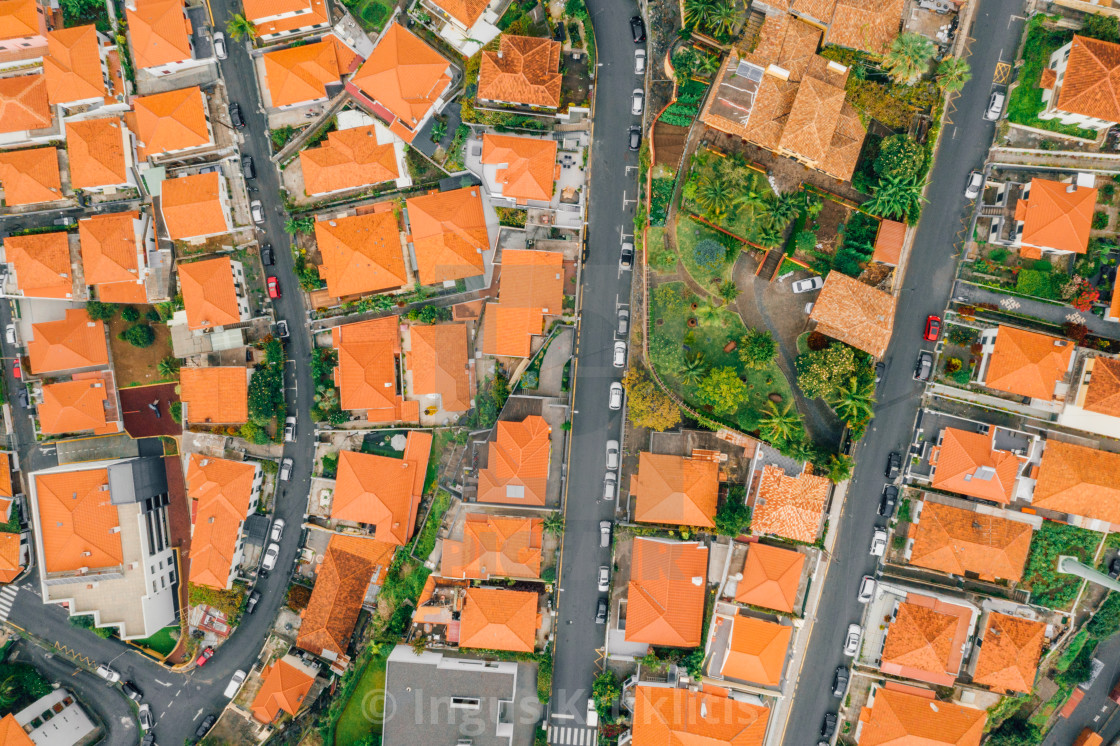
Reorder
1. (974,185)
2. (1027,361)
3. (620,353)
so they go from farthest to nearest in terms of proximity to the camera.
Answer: (620,353) → (974,185) → (1027,361)

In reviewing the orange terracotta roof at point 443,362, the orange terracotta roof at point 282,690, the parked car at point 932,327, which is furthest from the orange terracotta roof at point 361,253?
the parked car at point 932,327

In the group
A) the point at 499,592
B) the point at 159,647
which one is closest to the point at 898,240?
→ the point at 499,592

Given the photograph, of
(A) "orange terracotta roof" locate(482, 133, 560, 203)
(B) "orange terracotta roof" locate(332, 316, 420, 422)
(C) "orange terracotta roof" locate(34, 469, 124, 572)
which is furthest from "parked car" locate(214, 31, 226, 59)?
(C) "orange terracotta roof" locate(34, 469, 124, 572)

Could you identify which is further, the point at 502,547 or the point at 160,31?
the point at 160,31

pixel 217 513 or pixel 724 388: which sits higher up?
pixel 724 388

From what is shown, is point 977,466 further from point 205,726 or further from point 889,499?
point 205,726

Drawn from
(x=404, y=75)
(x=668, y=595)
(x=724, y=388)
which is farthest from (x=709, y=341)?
(x=404, y=75)

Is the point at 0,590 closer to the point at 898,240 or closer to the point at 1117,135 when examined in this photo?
the point at 898,240
